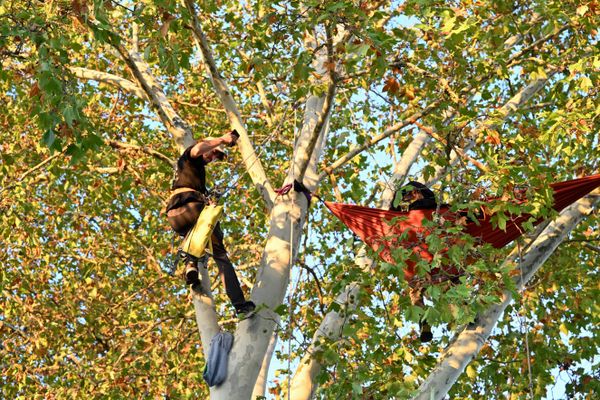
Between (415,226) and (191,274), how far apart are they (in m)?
1.52

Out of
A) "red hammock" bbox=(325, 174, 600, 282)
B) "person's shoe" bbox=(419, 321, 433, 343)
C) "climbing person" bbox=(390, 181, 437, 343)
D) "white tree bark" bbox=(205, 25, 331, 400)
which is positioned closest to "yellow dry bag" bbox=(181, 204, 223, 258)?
"white tree bark" bbox=(205, 25, 331, 400)

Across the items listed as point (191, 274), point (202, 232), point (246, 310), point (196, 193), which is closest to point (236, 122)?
point (196, 193)

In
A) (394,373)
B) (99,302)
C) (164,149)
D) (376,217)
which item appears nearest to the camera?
(394,373)

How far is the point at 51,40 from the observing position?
5.36 m

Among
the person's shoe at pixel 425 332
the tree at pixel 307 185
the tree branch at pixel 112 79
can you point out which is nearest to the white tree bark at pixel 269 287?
the tree at pixel 307 185

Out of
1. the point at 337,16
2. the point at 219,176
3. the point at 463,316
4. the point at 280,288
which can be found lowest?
the point at 463,316

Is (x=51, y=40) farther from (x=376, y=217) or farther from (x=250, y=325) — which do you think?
(x=376, y=217)

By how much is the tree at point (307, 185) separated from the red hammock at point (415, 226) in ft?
0.64

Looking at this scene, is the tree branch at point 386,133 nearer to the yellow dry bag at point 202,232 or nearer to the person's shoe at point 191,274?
the yellow dry bag at point 202,232

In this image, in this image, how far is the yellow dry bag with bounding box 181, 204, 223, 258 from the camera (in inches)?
228

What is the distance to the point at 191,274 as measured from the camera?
572 centimetres

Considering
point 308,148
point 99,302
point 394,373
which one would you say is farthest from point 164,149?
point 394,373

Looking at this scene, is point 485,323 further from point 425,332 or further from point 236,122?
point 236,122

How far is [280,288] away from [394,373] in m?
1.01
